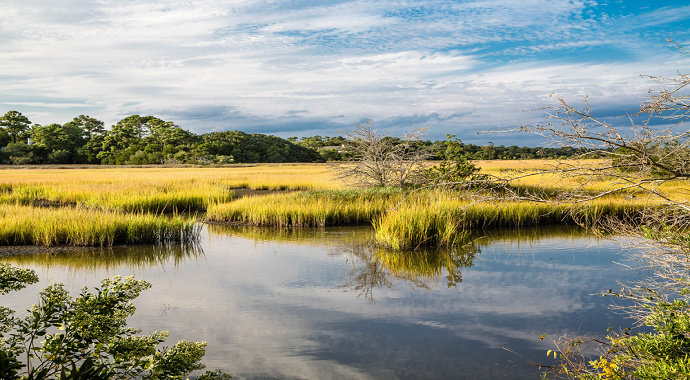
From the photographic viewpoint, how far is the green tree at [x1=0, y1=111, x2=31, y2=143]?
6706 centimetres

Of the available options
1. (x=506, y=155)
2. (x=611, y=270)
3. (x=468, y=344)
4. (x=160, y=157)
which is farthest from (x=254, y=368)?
(x=506, y=155)

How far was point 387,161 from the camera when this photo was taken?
19891mm

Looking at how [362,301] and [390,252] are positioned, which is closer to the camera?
[362,301]

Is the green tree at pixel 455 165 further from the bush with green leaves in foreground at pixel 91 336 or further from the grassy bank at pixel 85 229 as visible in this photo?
the bush with green leaves in foreground at pixel 91 336

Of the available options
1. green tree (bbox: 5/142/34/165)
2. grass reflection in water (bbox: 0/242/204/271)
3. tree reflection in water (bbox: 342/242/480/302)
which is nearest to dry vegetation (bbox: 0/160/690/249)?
tree reflection in water (bbox: 342/242/480/302)

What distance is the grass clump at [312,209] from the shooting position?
16.0 m

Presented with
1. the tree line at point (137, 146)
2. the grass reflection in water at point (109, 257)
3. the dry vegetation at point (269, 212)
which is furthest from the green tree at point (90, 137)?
the grass reflection in water at point (109, 257)

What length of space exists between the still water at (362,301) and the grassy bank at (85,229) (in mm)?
799

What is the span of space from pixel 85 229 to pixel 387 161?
11.1m

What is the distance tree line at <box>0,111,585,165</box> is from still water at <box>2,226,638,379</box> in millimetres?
53977

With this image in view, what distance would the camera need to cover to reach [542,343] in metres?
5.84

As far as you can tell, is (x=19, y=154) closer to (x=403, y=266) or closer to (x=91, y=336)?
(x=403, y=266)

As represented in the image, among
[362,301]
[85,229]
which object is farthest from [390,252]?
[85,229]

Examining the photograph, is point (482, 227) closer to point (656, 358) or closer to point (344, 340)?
point (344, 340)
